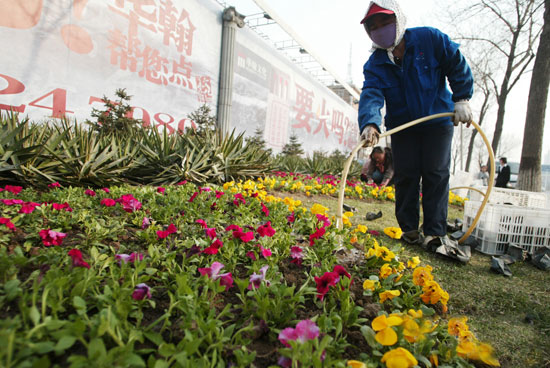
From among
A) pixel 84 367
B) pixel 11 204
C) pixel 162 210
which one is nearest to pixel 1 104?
pixel 11 204

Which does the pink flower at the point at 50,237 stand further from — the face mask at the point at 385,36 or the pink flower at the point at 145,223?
the face mask at the point at 385,36

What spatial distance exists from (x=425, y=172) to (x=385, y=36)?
115 centimetres

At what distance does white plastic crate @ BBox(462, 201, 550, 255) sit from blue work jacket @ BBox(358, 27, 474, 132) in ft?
3.01

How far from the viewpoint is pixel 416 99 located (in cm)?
248

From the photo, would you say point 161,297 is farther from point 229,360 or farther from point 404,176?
point 404,176

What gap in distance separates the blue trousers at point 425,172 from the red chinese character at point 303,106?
524 inches

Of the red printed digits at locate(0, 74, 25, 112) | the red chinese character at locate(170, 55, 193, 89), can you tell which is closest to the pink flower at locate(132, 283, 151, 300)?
the red printed digits at locate(0, 74, 25, 112)

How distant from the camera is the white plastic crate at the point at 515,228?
2.61 m

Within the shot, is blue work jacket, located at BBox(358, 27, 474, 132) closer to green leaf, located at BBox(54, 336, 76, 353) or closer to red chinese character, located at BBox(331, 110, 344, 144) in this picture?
green leaf, located at BBox(54, 336, 76, 353)

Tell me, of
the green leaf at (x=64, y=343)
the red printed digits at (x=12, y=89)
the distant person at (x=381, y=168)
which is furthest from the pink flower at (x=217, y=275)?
the red printed digits at (x=12, y=89)

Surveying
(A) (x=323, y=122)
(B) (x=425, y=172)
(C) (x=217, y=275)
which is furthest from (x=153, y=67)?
(A) (x=323, y=122)

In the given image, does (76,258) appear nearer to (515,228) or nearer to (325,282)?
(325,282)

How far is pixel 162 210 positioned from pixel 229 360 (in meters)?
1.43

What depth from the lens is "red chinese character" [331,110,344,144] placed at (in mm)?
21234
